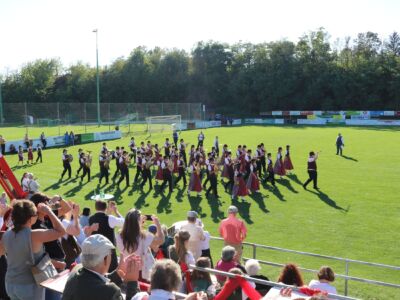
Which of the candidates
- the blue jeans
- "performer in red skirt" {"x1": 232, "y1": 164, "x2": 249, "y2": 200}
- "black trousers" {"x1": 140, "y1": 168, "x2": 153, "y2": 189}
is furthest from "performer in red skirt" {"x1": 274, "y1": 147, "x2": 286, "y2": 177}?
the blue jeans

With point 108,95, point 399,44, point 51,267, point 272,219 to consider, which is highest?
point 399,44

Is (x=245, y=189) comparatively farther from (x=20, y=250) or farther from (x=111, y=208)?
(x=20, y=250)

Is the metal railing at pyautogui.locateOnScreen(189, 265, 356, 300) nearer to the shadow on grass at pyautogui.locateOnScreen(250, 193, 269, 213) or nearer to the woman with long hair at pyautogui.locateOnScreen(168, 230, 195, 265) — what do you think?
the woman with long hair at pyautogui.locateOnScreen(168, 230, 195, 265)

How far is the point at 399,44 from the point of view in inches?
3388

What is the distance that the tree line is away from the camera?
67.1m

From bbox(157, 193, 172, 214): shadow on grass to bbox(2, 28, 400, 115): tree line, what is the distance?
181 ft

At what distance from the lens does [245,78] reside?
7475cm

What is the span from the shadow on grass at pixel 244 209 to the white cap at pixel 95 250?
421 inches

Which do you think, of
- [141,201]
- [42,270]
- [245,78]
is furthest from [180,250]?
[245,78]

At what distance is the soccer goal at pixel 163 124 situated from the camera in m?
44.6

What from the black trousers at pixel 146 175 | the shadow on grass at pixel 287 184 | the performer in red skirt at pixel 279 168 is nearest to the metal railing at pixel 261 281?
the shadow on grass at pixel 287 184

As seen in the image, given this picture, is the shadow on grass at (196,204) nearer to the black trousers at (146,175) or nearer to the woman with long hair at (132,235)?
the black trousers at (146,175)

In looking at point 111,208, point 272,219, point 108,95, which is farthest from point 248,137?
point 108,95

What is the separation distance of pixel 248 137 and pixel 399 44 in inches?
2462
